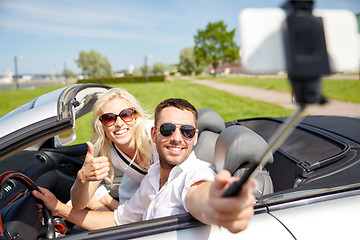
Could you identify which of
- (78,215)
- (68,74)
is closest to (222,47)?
(78,215)

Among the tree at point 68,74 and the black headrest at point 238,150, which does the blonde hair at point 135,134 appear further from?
the tree at point 68,74

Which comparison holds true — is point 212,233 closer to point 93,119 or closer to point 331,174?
point 331,174

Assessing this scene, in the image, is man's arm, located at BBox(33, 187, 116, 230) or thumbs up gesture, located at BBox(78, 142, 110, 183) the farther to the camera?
man's arm, located at BBox(33, 187, 116, 230)

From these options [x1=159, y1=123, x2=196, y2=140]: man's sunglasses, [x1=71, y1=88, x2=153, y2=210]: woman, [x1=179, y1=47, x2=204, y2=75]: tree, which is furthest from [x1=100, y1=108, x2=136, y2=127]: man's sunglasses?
[x1=179, y1=47, x2=204, y2=75]: tree

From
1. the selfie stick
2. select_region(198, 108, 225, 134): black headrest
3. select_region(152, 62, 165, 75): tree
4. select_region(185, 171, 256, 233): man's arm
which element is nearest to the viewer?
the selfie stick

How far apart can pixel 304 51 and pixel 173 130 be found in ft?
3.85

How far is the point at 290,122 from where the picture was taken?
0.59 m

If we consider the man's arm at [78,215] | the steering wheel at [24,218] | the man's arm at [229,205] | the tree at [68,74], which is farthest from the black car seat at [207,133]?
the tree at [68,74]

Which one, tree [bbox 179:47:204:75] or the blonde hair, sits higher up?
tree [bbox 179:47:204:75]

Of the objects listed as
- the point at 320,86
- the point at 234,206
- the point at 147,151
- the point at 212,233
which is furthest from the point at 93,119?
the point at 320,86

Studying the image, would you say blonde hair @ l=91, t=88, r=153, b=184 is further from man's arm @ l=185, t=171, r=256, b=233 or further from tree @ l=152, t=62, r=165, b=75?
tree @ l=152, t=62, r=165, b=75

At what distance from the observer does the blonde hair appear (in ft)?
7.13

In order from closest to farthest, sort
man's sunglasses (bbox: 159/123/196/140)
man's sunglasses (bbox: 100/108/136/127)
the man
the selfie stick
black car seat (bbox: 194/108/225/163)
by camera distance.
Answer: the selfie stick < the man < man's sunglasses (bbox: 159/123/196/140) < man's sunglasses (bbox: 100/108/136/127) < black car seat (bbox: 194/108/225/163)

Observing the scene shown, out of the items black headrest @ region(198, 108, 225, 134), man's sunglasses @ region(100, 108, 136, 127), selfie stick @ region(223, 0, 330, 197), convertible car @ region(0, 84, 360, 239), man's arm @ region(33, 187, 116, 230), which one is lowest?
man's arm @ region(33, 187, 116, 230)
